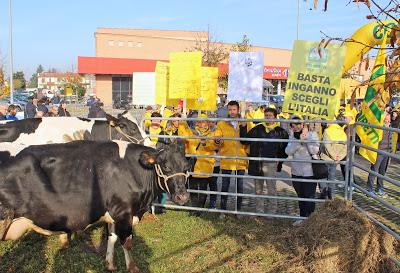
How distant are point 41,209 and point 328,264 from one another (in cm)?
332

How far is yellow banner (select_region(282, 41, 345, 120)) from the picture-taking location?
20.0 feet

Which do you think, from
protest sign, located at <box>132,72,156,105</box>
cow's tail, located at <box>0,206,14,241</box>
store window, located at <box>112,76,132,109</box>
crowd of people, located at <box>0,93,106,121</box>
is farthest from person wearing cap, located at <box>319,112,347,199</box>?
store window, located at <box>112,76,132,109</box>

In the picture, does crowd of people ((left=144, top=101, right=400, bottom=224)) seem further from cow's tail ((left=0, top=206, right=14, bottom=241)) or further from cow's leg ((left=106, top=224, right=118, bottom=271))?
cow's tail ((left=0, top=206, right=14, bottom=241))

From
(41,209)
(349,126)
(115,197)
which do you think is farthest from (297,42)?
(41,209)

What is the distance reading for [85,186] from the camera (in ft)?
15.7

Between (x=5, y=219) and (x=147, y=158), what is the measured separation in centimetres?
169

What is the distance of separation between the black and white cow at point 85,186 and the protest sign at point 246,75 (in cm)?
422

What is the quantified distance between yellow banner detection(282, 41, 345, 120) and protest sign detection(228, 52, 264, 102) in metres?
2.94

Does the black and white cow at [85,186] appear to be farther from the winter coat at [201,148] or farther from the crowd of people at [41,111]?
the crowd of people at [41,111]

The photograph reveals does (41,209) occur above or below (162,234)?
above

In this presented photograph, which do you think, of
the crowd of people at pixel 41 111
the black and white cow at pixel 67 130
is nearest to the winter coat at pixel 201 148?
the black and white cow at pixel 67 130

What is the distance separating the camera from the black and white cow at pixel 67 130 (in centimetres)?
648

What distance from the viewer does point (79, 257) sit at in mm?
5625

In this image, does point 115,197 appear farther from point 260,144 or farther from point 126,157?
point 260,144
